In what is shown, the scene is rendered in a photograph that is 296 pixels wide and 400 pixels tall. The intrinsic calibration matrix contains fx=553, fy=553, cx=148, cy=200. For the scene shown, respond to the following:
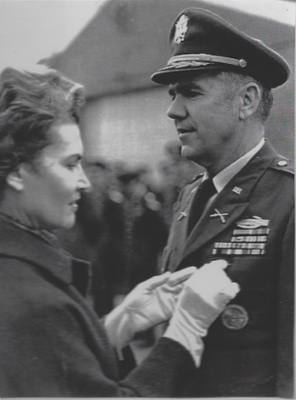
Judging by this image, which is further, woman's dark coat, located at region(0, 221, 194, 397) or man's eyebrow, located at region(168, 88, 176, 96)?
man's eyebrow, located at region(168, 88, 176, 96)

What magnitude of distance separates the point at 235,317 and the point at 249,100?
4.50 feet

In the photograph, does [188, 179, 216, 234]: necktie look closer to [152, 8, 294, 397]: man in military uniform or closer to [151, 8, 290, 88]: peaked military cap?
[152, 8, 294, 397]: man in military uniform

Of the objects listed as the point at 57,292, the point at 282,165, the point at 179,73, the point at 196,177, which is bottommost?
the point at 57,292

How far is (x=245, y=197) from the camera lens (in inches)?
138

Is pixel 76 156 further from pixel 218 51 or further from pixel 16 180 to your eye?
pixel 218 51

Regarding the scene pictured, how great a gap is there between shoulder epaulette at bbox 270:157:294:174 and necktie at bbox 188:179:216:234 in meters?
0.42

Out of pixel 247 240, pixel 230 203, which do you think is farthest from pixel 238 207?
pixel 247 240

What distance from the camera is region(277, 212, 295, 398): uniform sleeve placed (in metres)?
3.47

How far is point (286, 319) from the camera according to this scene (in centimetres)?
350

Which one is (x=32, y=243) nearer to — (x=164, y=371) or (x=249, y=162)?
(x=164, y=371)

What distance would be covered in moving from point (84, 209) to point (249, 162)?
112 cm

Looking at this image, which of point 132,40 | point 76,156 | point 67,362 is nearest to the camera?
point 67,362

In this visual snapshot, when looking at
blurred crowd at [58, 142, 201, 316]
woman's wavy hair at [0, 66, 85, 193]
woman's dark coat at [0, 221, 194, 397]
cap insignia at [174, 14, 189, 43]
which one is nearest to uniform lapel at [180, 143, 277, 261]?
blurred crowd at [58, 142, 201, 316]

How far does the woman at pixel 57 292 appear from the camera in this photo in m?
3.30
